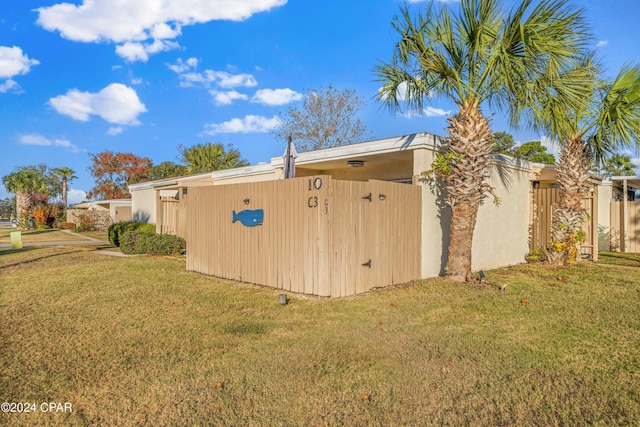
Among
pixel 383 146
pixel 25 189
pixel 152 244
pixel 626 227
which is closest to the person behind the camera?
pixel 383 146

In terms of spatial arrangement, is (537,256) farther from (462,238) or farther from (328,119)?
(328,119)

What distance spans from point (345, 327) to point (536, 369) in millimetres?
2286

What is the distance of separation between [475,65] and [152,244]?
36.9ft

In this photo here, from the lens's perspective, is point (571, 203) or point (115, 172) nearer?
point (571, 203)

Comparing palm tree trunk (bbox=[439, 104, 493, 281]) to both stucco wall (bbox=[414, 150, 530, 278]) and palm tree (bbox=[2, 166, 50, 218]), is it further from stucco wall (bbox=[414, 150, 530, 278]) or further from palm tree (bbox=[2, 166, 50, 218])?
palm tree (bbox=[2, 166, 50, 218])

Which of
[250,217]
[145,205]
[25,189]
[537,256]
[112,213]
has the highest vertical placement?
[25,189]

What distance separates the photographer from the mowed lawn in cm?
311

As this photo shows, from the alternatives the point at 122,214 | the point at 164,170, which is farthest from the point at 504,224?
the point at 164,170

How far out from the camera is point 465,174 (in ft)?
26.9

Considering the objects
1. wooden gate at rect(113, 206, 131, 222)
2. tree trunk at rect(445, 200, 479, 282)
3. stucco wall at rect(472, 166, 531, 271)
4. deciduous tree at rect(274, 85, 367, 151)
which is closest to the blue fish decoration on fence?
tree trunk at rect(445, 200, 479, 282)

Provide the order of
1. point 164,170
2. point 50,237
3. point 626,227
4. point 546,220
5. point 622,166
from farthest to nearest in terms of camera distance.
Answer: point 164,170
point 622,166
point 50,237
point 626,227
point 546,220

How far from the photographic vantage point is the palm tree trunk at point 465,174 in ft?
26.9

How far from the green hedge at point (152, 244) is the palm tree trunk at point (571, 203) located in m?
11.9

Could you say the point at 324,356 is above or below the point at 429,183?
below
